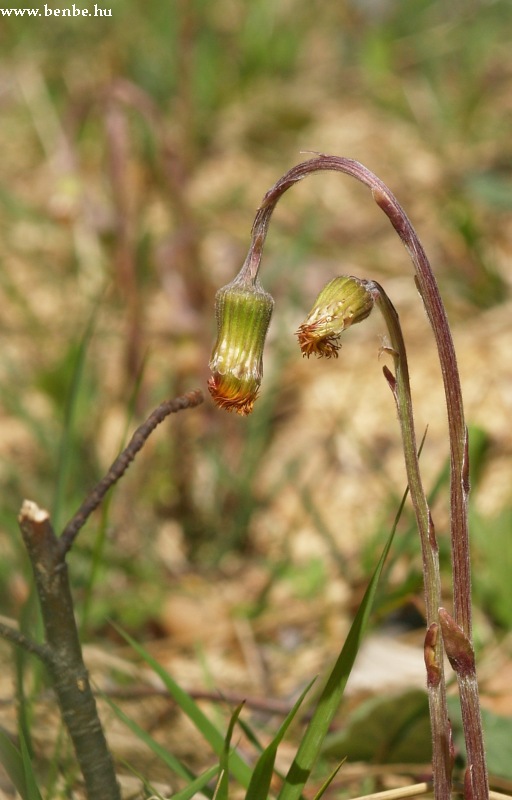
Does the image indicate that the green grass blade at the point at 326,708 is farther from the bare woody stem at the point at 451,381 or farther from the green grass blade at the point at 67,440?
the green grass blade at the point at 67,440

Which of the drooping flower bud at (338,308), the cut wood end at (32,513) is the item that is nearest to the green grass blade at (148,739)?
the cut wood end at (32,513)

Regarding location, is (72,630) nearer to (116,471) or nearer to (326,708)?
(116,471)

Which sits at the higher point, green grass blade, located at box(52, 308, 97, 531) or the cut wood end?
green grass blade, located at box(52, 308, 97, 531)

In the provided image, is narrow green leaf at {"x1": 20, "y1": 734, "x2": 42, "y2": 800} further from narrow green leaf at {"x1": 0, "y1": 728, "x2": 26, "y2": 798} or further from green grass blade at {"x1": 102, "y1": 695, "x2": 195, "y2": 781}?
green grass blade at {"x1": 102, "y1": 695, "x2": 195, "y2": 781}

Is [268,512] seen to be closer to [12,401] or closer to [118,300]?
[12,401]

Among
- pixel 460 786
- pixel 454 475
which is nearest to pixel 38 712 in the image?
pixel 460 786

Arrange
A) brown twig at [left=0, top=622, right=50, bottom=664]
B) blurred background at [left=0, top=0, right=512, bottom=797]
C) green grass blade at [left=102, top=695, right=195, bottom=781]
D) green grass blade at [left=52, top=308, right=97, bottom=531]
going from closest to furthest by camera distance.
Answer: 1. brown twig at [left=0, top=622, right=50, bottom=664]
2. green grass blade at [left=102, top=695, right=195, bottom=781]
3. green grass blade at [left=52, top=308, right=97, bottom=531]
4. blurred background at [left=0, top=0, right=512, bottom=797]

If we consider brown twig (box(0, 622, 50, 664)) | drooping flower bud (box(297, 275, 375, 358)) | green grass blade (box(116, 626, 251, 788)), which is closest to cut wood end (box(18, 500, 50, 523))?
brown twig (box(0, 622, 50, 664))
